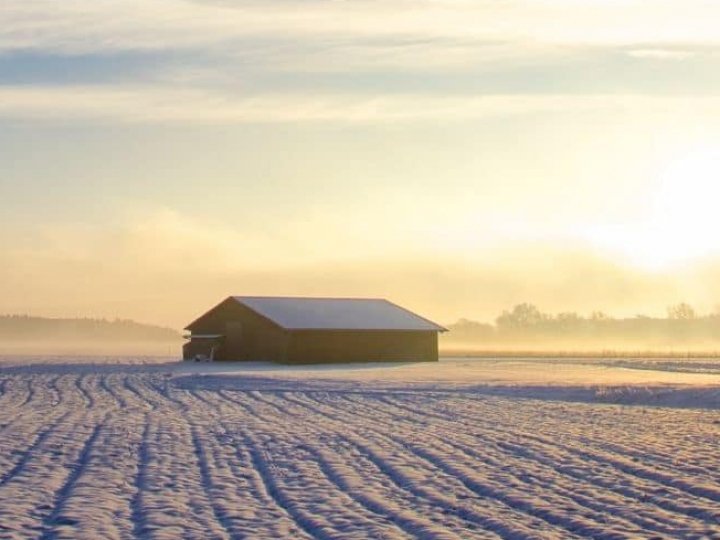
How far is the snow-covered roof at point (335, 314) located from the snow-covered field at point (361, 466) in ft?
103

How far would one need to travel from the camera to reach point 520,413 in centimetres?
2866

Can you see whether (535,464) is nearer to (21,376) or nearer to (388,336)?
(21,376)

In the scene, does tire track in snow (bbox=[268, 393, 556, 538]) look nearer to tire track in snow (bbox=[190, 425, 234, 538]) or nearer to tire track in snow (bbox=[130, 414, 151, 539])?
tire track in snow (bbox=[190, 425, 234, 538])

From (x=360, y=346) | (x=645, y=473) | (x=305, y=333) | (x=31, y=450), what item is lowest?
(x=645, y=473)

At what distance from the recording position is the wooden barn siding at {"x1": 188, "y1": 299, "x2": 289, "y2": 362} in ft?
217

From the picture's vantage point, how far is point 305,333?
6556 cm

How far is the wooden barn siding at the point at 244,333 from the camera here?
6600 centimetres

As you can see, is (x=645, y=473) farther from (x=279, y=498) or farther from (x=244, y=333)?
(x=244, y=333)

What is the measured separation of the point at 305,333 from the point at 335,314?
19.1 feet

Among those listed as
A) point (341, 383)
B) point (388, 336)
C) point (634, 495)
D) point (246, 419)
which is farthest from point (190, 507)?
point (388, 336)

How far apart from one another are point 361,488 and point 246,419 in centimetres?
1173

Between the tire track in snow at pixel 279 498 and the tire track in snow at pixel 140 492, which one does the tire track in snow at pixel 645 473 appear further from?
the tire track in snow at pixel 140 492

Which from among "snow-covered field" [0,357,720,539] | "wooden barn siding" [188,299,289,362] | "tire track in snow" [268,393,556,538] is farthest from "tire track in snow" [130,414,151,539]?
"wooden barn siding" [188,299,289,362]

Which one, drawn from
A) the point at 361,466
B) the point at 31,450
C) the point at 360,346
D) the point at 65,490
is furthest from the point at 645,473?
the point at 360,346
